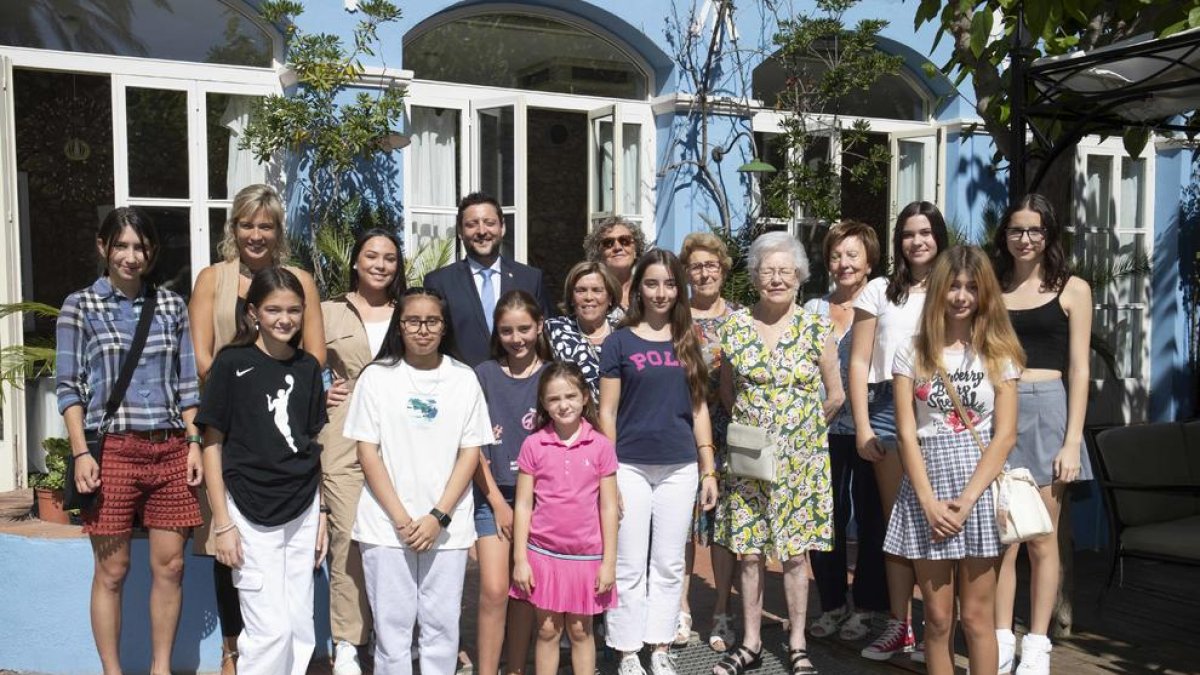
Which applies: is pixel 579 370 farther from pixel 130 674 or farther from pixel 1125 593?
pixel 1125 593

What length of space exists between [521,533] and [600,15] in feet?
18.6

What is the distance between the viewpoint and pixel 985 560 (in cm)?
385

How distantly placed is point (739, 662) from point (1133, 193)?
27.5ft

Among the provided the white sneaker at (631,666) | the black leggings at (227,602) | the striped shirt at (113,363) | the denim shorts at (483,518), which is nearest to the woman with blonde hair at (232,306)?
the black leggings at (227,602)

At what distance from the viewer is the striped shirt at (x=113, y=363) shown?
13.1 feet

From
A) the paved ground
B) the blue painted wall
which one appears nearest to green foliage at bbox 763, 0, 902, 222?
the paved ground

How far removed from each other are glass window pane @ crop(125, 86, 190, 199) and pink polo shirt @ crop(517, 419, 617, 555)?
185 inches

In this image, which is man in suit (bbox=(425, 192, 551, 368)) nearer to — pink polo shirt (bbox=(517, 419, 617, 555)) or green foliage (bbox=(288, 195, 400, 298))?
pink polo shirt (bbox=(517, 419, 617, 555))

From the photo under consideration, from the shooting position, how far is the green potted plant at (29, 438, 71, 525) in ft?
18.4

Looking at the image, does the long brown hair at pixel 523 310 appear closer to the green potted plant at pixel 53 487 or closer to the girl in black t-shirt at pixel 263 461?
the girl in black t-shirt at pixel 263 461

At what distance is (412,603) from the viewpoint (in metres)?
3.96

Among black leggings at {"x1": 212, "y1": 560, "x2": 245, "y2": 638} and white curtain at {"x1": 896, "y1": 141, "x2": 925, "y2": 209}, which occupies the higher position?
white curtain at {"x1": 896, "y1": 141, "x2": 925, "y2": 209}

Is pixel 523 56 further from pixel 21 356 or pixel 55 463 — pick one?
pixel 55 463

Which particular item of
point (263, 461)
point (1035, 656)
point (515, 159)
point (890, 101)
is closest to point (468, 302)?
point (263, 461)
